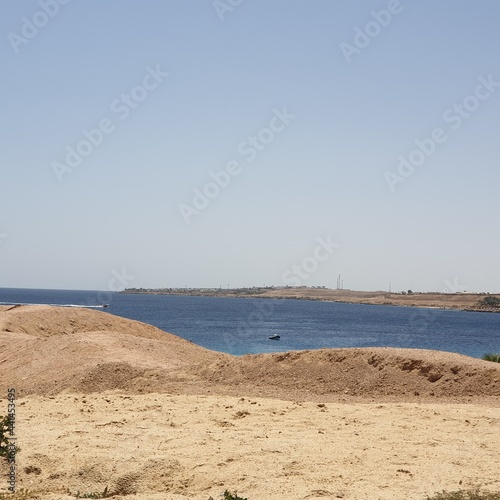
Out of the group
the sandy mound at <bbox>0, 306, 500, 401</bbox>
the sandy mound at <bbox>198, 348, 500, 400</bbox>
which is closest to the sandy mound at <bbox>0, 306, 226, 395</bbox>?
the sandy mound at <bbox>0, 306, 500, 401</bbox>

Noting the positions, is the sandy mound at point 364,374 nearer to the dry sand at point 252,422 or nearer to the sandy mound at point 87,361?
the dry sand at point 252,422

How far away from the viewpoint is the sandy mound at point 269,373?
642 inches

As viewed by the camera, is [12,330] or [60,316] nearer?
[12,330]

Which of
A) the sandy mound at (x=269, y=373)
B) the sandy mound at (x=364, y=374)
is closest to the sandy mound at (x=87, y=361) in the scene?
the sandy mound at (x=269, y=373)

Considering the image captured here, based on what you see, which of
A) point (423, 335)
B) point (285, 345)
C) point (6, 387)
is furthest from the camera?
point (423, 335)

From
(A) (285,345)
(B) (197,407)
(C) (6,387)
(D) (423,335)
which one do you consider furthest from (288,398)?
(D) (423,335)

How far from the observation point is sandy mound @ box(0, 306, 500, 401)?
16297mm

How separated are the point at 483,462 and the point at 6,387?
13.9 metres

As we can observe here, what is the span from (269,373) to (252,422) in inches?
176

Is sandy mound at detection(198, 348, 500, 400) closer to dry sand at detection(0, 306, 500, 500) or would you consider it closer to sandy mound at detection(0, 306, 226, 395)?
dry sand at detection(0, 306, 500, 500)

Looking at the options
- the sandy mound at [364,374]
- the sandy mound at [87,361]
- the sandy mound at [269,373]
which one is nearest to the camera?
the sandy mound at [364,374]

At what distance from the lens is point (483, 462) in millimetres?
10359

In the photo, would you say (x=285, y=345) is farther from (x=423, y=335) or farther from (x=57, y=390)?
(x=57, y=390)

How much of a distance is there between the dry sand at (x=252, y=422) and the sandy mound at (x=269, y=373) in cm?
4
